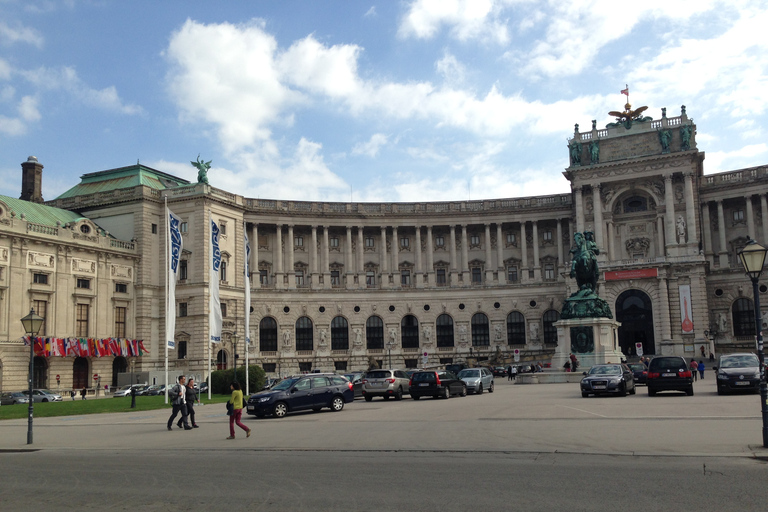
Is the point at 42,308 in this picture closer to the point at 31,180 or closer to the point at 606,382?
the point at 31,180

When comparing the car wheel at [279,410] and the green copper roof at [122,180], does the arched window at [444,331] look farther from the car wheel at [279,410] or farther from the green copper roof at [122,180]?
the car wheel at [279,410]

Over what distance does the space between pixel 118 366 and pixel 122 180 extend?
69.2 feet

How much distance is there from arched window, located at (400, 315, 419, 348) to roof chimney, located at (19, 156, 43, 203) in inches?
1732

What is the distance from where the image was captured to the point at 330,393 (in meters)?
33.6

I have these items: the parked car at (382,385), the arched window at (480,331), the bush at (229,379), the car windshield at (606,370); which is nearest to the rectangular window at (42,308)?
the bush at (229,379)

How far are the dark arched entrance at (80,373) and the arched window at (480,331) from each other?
42.8m

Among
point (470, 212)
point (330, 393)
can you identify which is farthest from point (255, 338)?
point (330, 393)

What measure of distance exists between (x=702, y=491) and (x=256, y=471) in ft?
28.7

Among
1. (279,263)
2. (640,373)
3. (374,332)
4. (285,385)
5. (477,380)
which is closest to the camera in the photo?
(285,385)

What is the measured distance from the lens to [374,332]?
87.3 meters

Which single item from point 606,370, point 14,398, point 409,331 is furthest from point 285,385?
point 409,331

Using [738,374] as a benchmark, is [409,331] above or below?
above

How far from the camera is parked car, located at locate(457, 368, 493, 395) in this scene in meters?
43.1

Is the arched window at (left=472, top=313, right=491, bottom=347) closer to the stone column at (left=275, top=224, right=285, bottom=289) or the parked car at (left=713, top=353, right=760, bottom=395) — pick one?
the stone column at (left=275, top=224, right=285, bottom=289)
